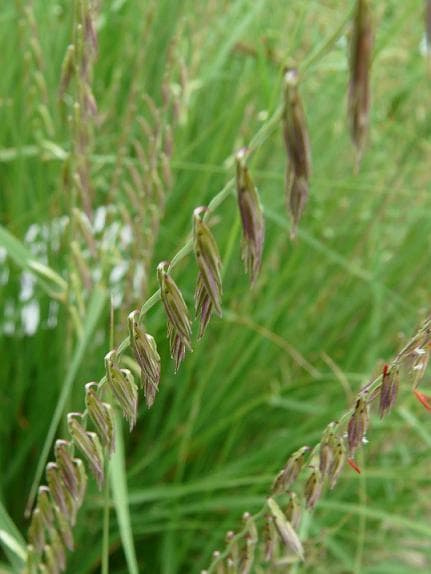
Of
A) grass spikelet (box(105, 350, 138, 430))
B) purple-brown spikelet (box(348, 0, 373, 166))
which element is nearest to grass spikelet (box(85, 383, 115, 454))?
grass spikelet (box(105, 350, 138, 430))

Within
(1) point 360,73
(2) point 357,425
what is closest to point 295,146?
(1) point 360,73

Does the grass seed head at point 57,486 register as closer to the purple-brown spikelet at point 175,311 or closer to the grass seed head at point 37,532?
the grass seed head at point 37,532

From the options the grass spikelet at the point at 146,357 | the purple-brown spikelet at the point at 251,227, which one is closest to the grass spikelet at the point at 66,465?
the grass spikelet at the point at 146,357

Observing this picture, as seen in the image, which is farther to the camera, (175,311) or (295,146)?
(175,311)

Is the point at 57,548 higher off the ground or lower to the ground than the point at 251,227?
lower

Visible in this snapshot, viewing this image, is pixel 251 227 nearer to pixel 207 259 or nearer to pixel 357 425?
pixel 207 259

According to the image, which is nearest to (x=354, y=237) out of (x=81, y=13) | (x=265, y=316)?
(x=265, y=316)
